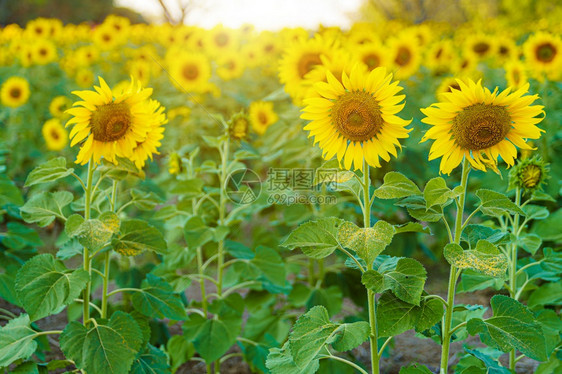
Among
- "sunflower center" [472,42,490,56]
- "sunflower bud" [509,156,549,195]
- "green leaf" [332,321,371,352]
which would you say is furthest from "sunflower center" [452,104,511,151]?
"sunflower center" [472,42,490,56]

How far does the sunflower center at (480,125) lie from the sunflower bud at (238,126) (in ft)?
3.65

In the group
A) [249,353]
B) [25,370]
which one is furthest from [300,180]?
[25,370]

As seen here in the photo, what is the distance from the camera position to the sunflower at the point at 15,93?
490 cm

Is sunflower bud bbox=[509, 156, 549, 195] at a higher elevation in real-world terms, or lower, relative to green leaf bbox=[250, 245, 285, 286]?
higher

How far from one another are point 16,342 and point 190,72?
3.07 m

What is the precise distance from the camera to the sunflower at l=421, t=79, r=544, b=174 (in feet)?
4.61

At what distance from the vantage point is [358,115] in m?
1.53

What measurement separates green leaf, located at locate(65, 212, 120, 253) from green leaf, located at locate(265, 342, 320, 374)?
2.01 feet

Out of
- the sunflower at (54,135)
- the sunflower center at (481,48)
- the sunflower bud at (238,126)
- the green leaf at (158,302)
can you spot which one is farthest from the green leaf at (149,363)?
the sunflower center at (481,48)

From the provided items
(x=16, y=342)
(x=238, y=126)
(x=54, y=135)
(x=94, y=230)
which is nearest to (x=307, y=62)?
(x=238, y=126)

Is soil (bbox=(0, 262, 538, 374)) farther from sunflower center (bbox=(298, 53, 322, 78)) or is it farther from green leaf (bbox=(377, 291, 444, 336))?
sunflower center (bbox=(298, 53, 322, 78))

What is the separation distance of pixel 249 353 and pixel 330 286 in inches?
20.5

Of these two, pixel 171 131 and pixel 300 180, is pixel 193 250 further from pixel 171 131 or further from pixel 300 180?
pixel 171 131

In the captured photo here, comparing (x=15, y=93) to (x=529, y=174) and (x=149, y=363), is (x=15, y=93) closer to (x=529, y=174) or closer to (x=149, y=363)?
(x=149, y=363)
